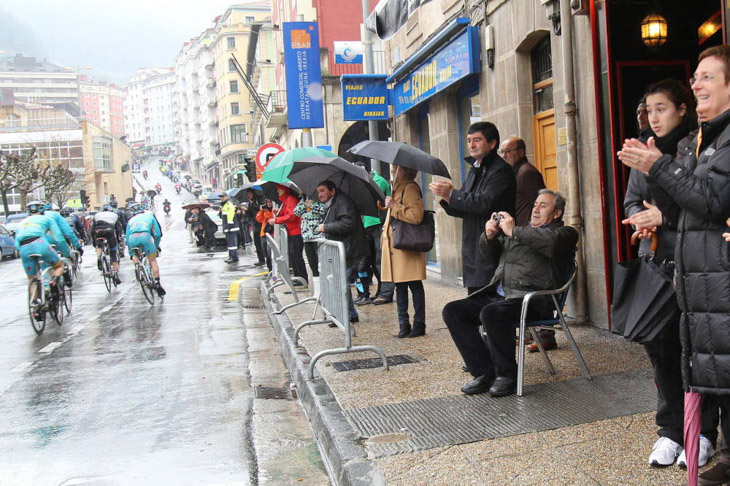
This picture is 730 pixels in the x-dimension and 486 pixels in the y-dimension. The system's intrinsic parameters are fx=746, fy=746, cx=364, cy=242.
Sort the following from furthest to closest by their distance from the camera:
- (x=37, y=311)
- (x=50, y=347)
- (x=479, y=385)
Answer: (x=37, y=311)
(x=50, y=347)
(x=479, y=385)

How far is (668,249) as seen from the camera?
352cm

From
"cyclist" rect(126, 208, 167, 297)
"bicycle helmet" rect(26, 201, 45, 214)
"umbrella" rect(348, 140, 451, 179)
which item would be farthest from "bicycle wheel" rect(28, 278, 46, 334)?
"umbrella" rect(348, 140, 451, 179)

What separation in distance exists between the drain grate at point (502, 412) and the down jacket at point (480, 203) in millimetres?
1097

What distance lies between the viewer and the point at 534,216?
5.57 m

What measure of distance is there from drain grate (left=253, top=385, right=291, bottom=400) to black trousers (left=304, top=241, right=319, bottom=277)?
339cm

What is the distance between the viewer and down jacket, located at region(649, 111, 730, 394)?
2.93m

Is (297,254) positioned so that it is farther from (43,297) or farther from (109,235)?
(109,235)

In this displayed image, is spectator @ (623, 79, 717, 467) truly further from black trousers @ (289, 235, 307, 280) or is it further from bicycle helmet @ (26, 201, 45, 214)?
bicycle helmet @ (26, 201, 45, 214)

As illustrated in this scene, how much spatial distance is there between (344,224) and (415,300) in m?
1.36

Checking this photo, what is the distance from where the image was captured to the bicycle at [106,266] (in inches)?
663

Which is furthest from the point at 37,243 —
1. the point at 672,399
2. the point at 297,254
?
the point at 672,399

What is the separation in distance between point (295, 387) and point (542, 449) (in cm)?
329

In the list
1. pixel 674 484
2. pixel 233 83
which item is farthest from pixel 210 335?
pixel 233 83

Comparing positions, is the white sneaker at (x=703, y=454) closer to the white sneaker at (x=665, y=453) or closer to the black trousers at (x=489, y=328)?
Result: the white sneaker at (x=665, y=453)
